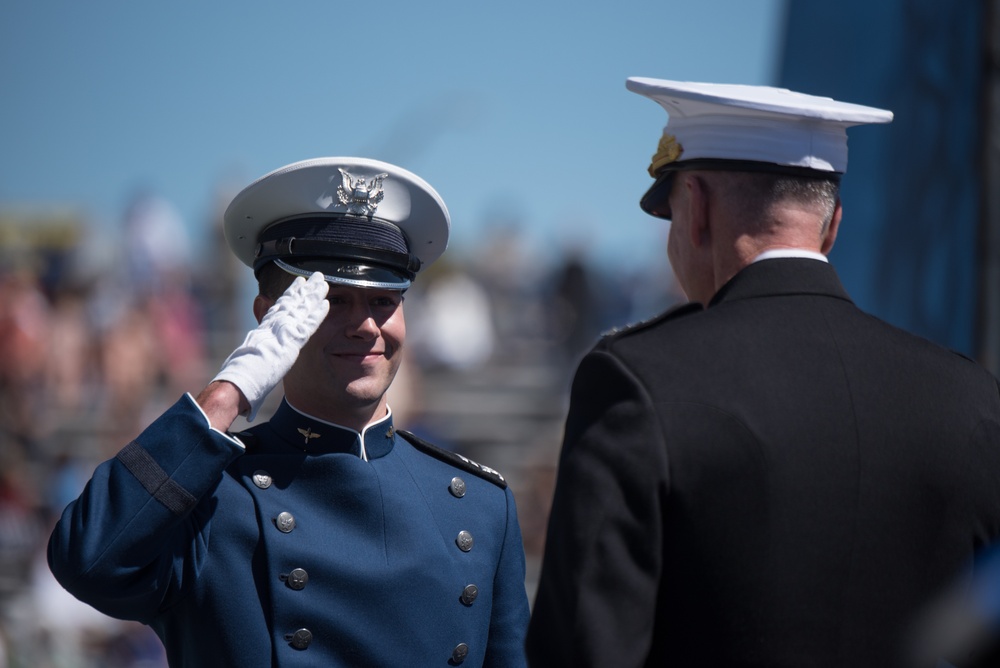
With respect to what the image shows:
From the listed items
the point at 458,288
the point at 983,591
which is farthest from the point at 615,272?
the point at 983,591

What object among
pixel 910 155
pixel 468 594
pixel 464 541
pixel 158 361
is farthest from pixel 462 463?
pixel 158 361

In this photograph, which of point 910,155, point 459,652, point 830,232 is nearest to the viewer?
point 830,232

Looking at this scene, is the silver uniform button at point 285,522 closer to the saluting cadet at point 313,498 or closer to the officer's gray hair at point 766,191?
the saluting cadet at point 313,498

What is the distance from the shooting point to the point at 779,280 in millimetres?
2438

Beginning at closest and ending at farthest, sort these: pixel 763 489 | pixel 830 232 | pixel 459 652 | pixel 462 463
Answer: pixel 763 489 < pixel 830 232 < pixel 459 652 < pixel 462 463

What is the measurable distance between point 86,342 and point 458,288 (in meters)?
4.04

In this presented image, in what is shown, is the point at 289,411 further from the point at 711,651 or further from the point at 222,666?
the point at 711,651

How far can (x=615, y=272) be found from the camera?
54.5 feet

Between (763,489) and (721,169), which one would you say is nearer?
(763,489)

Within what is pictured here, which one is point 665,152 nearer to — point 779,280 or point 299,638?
point 779,280

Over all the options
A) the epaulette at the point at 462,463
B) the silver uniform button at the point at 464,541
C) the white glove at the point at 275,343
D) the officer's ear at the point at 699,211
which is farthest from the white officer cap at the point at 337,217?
the officer's ear at the point at 699,211

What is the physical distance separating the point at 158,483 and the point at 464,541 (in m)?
0.79

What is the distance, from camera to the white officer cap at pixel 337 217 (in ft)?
10.0

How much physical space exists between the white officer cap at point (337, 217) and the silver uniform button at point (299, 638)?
2.60ft
